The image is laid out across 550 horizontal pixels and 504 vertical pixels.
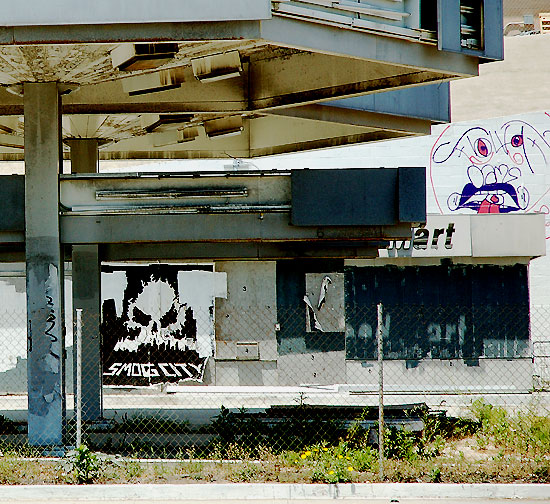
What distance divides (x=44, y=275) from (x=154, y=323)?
Result: 980 centimetres

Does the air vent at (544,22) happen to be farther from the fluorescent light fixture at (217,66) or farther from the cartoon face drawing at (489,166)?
the fluorescent light fixture at (217,66)

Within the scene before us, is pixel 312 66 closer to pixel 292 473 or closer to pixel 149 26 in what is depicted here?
pixel 149 26

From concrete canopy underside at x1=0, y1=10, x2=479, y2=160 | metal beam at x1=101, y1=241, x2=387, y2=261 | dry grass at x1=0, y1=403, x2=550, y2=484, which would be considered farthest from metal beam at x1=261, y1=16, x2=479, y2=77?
metal beam at x1=101, y1=241, x2=387, y2=261

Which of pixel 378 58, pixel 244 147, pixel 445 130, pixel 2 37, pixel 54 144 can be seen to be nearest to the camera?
pixel 2 37

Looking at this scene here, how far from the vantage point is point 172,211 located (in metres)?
14.6

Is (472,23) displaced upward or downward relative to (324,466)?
upward

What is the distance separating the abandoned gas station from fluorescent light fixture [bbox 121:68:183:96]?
2 cm

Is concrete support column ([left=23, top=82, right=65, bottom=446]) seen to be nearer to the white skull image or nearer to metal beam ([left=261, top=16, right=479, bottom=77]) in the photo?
metal beam ([left=261, top=16, right=479, bottom=77])

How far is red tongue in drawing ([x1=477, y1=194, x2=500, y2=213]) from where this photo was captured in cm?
2594

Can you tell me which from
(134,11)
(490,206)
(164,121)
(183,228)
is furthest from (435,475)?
(490,206)

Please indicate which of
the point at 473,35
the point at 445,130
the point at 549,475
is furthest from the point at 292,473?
the point at 445,130

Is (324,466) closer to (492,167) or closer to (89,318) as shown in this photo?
(89,318)

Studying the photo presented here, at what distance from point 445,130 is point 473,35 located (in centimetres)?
1203

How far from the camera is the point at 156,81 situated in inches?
630
